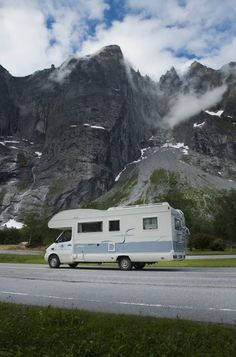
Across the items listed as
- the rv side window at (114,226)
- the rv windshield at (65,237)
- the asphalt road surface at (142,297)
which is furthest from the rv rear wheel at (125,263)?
the asphalt road surface at (142,297)

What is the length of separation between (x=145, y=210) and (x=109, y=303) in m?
15.2

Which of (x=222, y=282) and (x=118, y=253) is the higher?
(x=118, y=253)

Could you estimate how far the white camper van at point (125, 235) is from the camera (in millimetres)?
26078

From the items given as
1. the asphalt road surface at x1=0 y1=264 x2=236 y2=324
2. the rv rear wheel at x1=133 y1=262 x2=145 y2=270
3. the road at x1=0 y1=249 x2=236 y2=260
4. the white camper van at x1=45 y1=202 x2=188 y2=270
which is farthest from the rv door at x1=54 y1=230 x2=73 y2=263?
the road at x1=0 y1=249 x2=236 y2=260

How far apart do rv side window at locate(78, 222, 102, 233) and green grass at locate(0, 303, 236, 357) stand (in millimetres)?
19354

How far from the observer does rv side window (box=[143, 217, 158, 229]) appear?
26.3m

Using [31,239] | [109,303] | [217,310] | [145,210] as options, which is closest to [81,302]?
[109,303]

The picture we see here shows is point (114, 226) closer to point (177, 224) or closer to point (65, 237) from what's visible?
point (177, 224)

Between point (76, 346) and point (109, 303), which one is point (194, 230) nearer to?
point (109, 303)

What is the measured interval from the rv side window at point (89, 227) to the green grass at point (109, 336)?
19.4 m

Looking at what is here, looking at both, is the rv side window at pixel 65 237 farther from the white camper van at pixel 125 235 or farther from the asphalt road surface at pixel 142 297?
the asphalt road surface at pixel 142 297

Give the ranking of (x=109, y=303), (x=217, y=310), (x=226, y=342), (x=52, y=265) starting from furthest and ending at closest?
(x=52, y=265), (x=109, y=303), (x=217, y=310), (x=226, y=342)

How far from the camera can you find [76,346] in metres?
6.67

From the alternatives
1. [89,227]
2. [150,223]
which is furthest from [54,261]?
[150,223]
